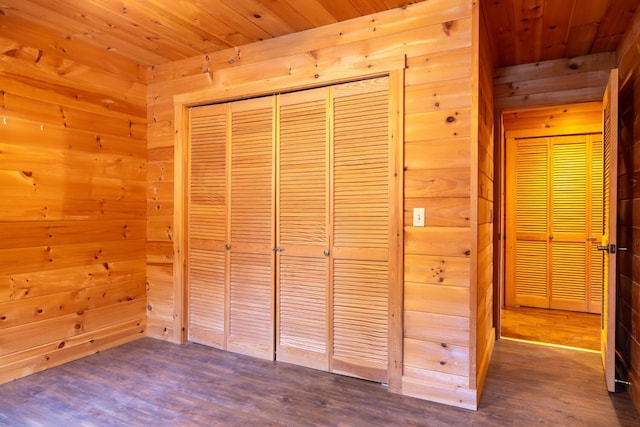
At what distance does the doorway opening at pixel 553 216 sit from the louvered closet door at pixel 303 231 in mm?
2488

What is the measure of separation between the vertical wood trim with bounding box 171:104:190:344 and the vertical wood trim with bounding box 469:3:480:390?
2.27m

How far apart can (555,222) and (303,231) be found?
350 cm

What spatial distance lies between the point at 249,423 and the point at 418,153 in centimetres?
182

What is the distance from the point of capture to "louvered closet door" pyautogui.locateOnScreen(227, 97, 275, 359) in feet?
9.30

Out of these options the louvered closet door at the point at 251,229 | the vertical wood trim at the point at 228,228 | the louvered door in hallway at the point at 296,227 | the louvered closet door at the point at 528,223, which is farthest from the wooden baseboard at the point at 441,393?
the louvered closet door at the point at 528,223

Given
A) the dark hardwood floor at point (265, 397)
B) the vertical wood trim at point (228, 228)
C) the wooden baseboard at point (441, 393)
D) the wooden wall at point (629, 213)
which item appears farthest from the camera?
the vertical wood trim at point (228, 228)

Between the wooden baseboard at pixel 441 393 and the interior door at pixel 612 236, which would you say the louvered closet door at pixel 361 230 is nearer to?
the wooden baseboard at pixel 441 393

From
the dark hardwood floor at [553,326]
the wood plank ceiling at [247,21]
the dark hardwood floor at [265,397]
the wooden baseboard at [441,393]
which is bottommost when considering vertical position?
the dark hardwood floor at [553,326]

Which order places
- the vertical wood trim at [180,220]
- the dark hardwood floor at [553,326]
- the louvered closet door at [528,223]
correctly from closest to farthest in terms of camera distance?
the vertical wood trim at [180,220] < the dark hardwood floor at [553,326] < the louvered closet door at [528,223]

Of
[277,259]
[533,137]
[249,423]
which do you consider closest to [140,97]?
[277,259]

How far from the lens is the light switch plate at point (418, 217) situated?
2.29 metres

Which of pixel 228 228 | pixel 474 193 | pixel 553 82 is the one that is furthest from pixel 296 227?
pixel 553 82

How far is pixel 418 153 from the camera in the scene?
90.8 inches

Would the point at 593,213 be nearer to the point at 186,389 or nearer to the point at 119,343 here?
the point at 186,389
